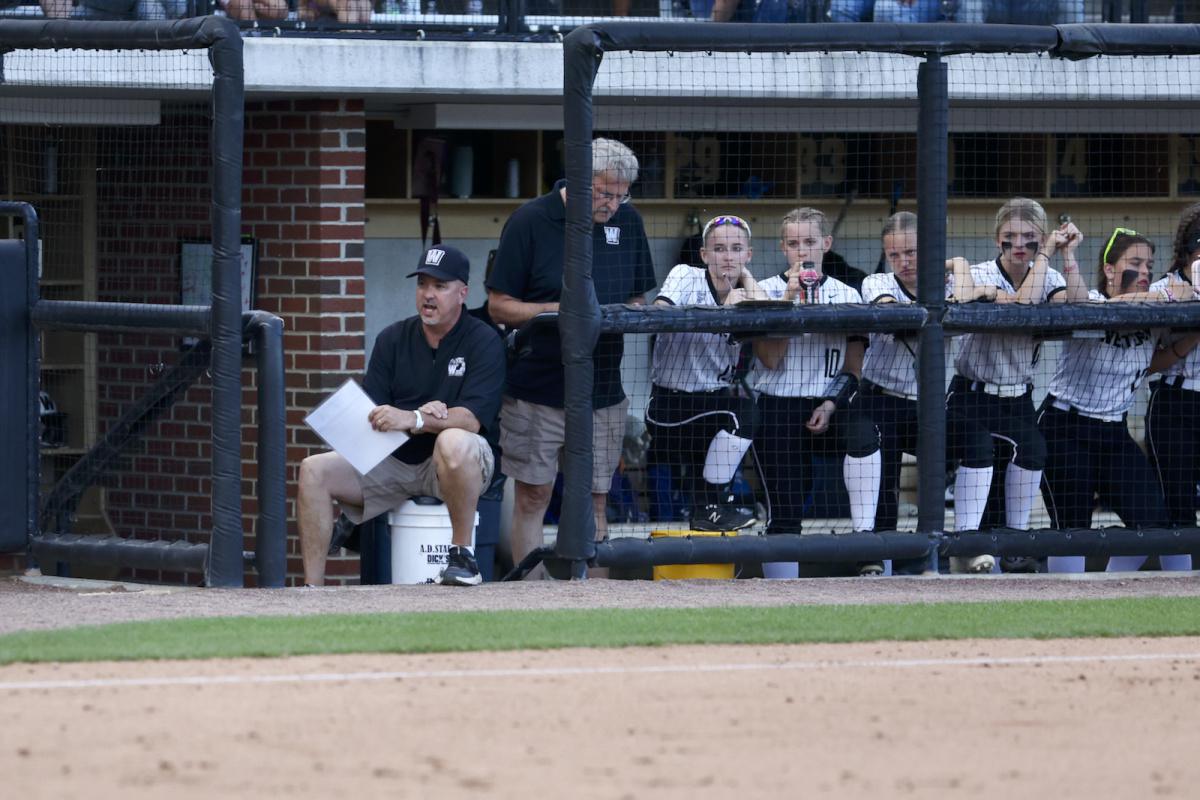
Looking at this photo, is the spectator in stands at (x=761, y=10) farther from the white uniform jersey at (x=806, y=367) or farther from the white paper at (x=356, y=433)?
the white paper at (x=356, y=433)

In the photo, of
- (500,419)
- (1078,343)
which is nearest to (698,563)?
(500,419)

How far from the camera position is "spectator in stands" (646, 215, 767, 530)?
880 centimetres

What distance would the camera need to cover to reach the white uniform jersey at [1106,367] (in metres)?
9.05

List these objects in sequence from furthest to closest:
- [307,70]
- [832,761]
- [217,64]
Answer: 1. [307,70]
2. [217,64]
3. [832,761]

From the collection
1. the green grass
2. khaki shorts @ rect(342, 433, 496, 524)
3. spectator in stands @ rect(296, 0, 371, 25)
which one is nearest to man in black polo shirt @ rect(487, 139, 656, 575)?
A: khaki shorts @ rect(342, 433, 496, 524)

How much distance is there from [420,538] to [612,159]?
6.26 feet

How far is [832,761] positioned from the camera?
5219 millimetres

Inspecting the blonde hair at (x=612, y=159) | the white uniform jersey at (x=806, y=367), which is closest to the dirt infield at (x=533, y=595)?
the white uniform jersey at (x=806, y=367)

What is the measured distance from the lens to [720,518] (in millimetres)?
8875

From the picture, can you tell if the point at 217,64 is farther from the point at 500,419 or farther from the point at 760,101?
the point at 760,101

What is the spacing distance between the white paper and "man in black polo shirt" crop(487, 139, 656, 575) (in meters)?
0.78

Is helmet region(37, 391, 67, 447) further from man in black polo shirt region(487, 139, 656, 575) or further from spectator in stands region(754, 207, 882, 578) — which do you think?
spectator in stands region(754, 207, 882, 578)

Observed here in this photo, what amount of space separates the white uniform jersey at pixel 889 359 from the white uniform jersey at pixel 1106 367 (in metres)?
0.70

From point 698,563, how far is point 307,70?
10.9ft
